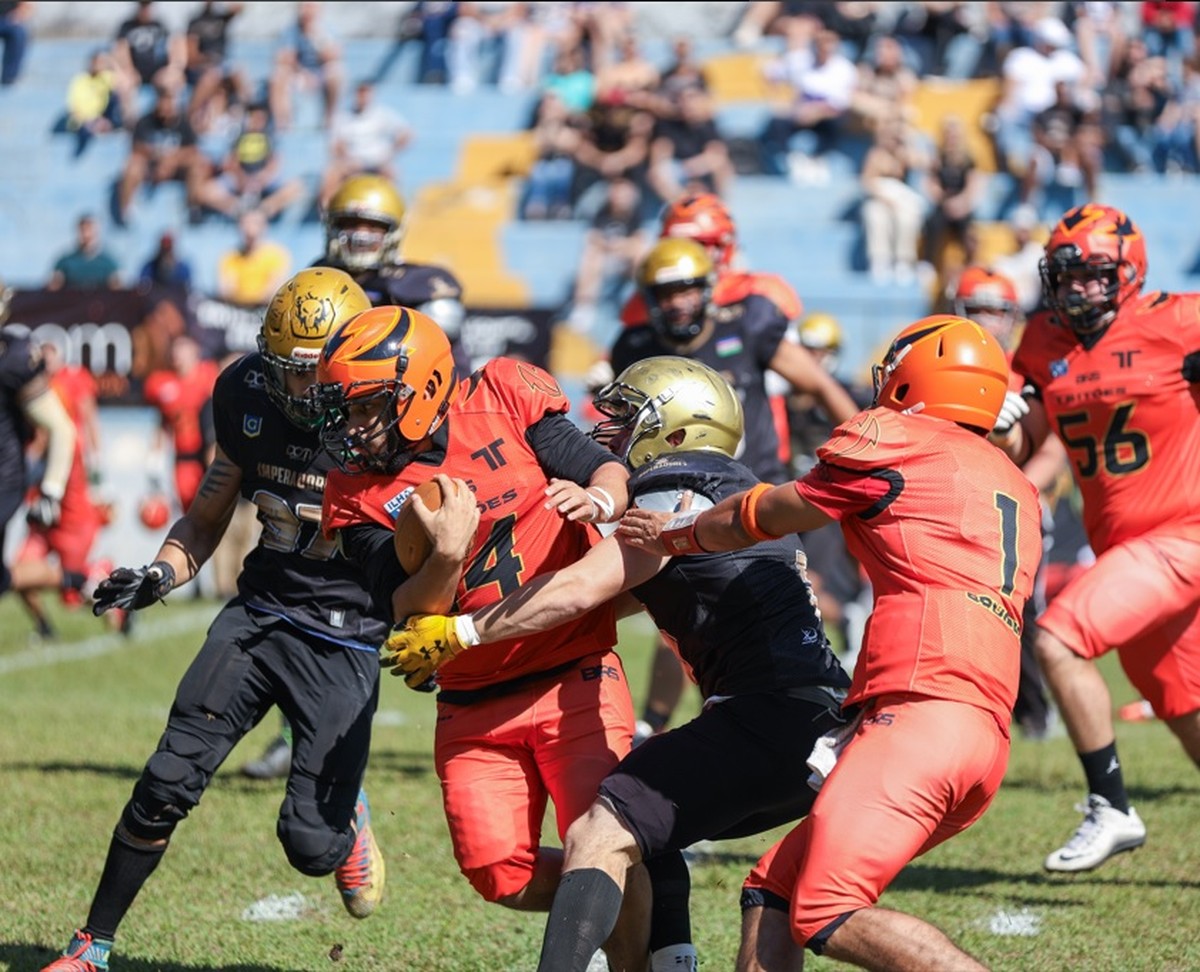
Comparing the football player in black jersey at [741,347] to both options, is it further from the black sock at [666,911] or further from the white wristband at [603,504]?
the black sock at [666,911]

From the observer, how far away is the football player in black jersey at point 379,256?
6.46 metres

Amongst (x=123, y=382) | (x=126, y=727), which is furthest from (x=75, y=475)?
(x=126, y=727)

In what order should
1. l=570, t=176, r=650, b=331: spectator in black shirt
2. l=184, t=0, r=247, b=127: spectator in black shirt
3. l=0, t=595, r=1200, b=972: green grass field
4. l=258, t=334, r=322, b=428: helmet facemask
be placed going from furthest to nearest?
l=184, t=0, r=247, b=127: spectator in black shirt → l=570, t=176, r=650, b=331: spectator in black shirt → l=0, t=595, r=1200, b=972: green grass field → l=258, t=334, r=322, b=428: helmet facemask

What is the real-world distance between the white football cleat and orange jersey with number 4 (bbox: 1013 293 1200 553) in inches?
35.2

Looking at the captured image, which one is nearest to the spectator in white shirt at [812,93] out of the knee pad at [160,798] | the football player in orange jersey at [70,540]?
the football player in orange jersey at [70,540]

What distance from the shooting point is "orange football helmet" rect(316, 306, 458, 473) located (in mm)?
4020

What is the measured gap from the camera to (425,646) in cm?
386

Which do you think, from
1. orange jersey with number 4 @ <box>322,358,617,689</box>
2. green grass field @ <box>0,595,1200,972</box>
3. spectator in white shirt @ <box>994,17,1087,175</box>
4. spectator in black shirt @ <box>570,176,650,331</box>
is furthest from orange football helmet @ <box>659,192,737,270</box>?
spectator in white shirt @ <box>994,17,1087,175</box>

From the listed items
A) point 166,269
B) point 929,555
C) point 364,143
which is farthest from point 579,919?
point 364,143

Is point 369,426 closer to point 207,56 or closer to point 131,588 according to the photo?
point 131,588

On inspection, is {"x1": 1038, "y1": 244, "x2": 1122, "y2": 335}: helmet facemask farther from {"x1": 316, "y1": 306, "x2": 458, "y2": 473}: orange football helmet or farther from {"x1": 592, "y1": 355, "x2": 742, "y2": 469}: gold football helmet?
{"x1": 316, "y1": 306, "x2": 458, "y2": 473}: orange football helmet

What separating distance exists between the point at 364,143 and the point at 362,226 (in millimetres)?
11041

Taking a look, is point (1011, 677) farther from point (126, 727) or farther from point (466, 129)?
point (466, 129)

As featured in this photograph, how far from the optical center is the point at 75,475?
12.0m
